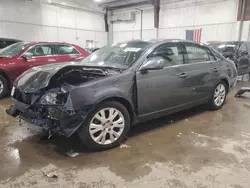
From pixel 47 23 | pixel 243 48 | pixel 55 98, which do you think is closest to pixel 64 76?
pixel 55 98

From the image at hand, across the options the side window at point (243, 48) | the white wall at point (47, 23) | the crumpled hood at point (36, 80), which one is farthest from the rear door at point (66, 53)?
the white wall at point (47, 23)

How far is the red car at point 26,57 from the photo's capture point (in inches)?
198

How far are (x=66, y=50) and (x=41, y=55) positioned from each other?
0.81m

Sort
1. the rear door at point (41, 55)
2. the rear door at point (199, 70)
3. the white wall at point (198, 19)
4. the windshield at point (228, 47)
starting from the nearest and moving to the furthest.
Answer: the rear door at point (199, 70) < the rear door at point (41, 55) < the windshield at point (228, 47) < the white wall at point (198, 19)

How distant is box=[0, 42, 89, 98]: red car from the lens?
16.5 ft

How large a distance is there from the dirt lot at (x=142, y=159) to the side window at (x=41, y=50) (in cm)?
253

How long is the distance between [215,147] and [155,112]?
0.89 metres

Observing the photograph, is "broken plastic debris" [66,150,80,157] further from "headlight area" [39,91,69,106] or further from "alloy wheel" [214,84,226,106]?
"alloy wheel" [214,84,226,106]

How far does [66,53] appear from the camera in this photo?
20.3ft

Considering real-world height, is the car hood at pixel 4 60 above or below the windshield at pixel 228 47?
below

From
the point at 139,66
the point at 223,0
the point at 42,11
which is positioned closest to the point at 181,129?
the point at 139,66

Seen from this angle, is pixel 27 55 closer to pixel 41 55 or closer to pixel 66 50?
pixel 41 55

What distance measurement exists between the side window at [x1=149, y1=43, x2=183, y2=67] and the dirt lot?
1.03 metres

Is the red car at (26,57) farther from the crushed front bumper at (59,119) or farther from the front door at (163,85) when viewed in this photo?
the crushed front bumper at (59,119)
